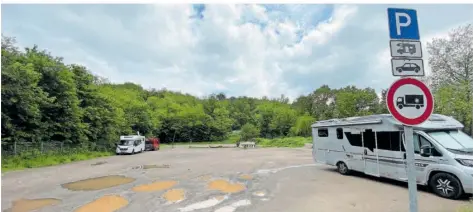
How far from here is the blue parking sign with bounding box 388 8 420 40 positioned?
3.00 metres

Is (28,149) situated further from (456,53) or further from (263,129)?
(263,129)

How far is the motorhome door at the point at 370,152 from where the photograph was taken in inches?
371

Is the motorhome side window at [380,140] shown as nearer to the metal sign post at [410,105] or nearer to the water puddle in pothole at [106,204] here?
the metal sign post at [410,105]

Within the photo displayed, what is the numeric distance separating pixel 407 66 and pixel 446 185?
592cm

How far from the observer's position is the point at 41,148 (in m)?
19.9

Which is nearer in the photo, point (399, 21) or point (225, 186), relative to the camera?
point (399, 21)

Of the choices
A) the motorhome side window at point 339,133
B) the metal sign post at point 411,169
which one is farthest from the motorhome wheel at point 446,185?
the metal sign post at point 411,169

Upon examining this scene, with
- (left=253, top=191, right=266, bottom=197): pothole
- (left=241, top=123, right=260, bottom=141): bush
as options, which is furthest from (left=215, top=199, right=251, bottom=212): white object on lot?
(left=241, top=123, right=260, bottom=141): bush

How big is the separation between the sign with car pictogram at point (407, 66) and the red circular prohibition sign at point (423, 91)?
8 cm

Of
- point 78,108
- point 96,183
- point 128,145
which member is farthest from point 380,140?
point 128,145

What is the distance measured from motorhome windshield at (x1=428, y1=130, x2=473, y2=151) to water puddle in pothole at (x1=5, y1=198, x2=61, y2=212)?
33.3 feet

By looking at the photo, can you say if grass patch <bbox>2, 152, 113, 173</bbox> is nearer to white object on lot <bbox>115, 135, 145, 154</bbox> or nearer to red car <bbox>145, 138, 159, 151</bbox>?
Answer: white object on lot <bbox>115, 135, 145, 154</bbox>

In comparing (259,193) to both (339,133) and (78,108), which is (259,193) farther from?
(78,108)

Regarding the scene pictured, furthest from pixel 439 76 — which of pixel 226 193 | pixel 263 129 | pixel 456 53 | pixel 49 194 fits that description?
pixel 263 129
